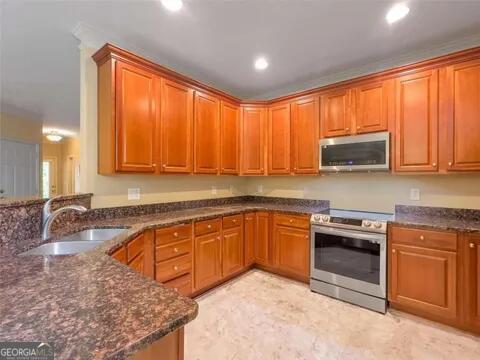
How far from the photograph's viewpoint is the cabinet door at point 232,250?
294 cm

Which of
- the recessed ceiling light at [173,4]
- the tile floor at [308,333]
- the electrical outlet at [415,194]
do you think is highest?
the recessed ceiling light at [173,4]

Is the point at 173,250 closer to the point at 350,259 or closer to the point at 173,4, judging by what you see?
the point at 350,259

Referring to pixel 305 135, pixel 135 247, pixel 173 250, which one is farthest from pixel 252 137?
pixel 135 247

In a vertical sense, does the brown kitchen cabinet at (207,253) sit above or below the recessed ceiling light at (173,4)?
below

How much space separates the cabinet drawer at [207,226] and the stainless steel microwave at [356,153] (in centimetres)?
147

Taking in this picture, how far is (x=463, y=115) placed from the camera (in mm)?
2240

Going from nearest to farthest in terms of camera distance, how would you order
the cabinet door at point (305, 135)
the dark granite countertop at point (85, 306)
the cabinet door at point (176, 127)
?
the dark granite countertop at point (85, 306) → the cabinet door at point (176, 127) → the cabinet door at point (305, 135)

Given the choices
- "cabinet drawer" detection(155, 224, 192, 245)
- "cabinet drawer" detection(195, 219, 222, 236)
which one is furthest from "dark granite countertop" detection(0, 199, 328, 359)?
"cabinet drawer" detection(195, 219, 222, 236)

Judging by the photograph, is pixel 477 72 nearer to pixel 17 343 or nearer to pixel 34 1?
pixel 17 343

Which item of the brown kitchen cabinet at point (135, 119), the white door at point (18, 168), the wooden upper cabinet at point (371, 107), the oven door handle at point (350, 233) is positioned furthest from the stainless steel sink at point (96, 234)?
the white door at point (18, 168)

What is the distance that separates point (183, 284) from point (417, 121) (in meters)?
2.94

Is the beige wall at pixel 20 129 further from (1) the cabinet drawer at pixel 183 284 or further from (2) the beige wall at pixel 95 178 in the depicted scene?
(1) the cabinet drawer at pixel 183 284

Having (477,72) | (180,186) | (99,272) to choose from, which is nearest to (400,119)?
(477,72)

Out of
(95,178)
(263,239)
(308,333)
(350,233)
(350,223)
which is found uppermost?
(95,178)
